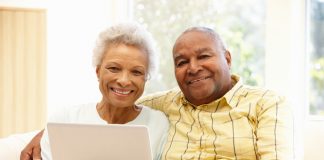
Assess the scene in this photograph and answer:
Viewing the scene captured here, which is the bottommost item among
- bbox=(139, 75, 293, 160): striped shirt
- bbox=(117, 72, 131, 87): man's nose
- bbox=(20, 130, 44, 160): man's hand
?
bbox=(20, 130, 44, 160): man's hand

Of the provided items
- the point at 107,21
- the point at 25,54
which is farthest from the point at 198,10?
the point at 25,54

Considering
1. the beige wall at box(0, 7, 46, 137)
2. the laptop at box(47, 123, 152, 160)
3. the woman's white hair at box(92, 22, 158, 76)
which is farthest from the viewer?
the beige wall at box(0, 7, 46, 137)

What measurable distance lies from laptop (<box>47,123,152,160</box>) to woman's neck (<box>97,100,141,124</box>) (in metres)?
0.40

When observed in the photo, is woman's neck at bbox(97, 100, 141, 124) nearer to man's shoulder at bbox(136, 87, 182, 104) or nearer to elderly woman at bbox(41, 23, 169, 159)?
elderly woman at bbox(41, 23, 169, 159)

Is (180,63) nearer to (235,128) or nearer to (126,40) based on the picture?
(126,40)

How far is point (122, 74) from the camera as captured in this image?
1.80 metres

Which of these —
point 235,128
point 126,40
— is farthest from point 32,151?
point 235,128

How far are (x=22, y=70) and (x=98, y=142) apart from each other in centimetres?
179

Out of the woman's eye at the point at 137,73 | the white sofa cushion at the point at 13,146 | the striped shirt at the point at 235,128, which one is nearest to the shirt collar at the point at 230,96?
the striped shirt at the point at 235,128

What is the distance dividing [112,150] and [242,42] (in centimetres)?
154

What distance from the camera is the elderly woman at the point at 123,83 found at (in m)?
1.80

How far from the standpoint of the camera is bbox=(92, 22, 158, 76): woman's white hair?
1.83m

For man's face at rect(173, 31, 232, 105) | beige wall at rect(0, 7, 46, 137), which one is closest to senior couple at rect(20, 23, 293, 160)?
man's face at rect(173, 31, 232, 105)

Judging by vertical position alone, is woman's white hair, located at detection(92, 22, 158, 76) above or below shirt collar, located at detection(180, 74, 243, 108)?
above
